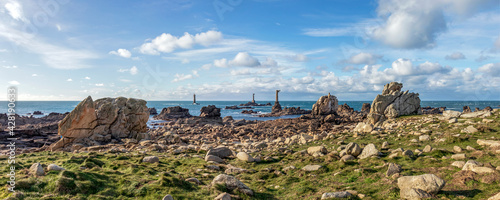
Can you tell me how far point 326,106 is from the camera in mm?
55281

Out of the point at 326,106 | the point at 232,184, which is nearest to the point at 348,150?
the point at 232,184

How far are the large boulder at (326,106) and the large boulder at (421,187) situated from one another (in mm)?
49550

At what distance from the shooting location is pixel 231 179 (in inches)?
340

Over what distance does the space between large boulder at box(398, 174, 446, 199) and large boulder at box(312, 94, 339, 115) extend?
163ft

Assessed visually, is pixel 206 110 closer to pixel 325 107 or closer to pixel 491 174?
pixel 325 107

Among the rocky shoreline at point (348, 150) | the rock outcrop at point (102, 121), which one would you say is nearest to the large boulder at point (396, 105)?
the rocky shoreline at point (348, 150)

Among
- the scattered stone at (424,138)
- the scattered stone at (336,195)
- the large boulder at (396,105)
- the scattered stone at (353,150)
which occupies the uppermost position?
the large boulder at (396,105)

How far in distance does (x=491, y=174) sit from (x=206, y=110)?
56936 mm

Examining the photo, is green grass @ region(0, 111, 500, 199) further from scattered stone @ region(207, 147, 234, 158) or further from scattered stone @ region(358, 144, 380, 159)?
scattered stone @ region(207, 147, 234, 158)

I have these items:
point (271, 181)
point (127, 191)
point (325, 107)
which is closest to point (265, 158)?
point (271, 181)

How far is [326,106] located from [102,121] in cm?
4275

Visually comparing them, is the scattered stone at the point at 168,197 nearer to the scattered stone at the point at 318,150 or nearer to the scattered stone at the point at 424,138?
the scattered stone at the point at 318,150

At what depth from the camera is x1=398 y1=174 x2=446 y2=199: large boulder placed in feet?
21.3

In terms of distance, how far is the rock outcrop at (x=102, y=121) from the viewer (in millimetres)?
22828
